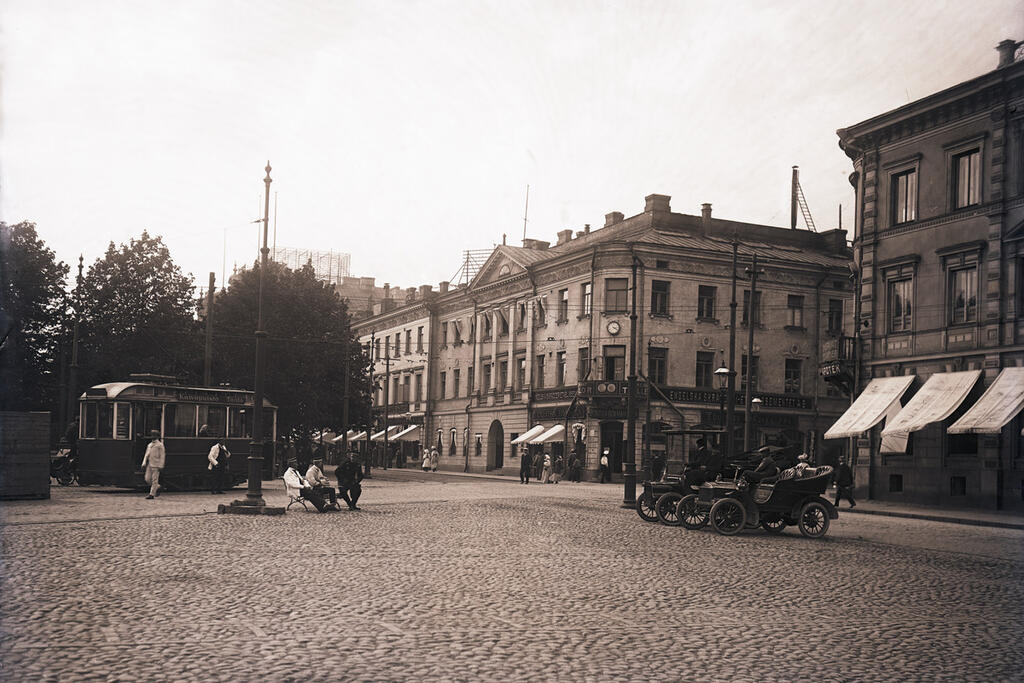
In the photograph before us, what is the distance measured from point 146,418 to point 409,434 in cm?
4374

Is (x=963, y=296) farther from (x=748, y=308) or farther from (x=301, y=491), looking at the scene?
(x=748, y=308)

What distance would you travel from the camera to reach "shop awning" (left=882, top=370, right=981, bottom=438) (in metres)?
27.8

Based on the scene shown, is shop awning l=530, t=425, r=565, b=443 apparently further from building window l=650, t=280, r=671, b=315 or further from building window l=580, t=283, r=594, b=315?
building window l=650, t=280, r=671, b=315

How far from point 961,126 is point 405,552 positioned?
23702mm

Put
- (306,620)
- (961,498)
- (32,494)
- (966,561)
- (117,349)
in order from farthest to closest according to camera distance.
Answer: (117,349)
(961,498)
(32,494)
(966,561)
(306,620)

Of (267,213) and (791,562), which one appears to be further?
(267,213)

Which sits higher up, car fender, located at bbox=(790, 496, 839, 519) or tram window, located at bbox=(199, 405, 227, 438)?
tram window, located at bbox=(199, 405, 227, 438)

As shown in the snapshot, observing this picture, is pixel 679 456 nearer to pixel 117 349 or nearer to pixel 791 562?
pixel 791 562

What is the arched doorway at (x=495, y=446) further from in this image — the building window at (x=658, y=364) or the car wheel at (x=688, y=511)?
the car wheel at (x=688, y=511)

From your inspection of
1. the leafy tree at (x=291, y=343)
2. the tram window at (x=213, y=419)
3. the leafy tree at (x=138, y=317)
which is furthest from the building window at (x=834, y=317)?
the tram window at (x=213, y=419)

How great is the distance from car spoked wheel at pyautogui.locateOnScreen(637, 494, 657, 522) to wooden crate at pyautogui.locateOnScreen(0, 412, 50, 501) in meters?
12.8

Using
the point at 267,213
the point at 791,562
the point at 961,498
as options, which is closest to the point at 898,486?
the point at 961,498

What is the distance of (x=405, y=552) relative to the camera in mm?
13656

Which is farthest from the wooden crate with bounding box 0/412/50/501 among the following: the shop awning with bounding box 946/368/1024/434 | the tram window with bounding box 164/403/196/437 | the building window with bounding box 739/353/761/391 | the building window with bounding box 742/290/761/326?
the building window with bounding box 742/290/761/326
